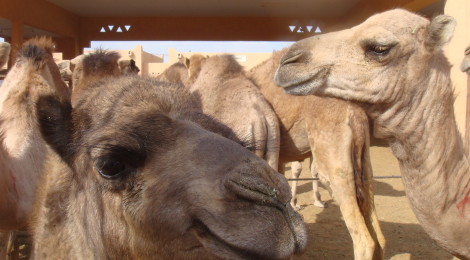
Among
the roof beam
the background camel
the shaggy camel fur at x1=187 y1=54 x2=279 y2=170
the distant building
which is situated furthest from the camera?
the distant building

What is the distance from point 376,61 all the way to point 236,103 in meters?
2.26

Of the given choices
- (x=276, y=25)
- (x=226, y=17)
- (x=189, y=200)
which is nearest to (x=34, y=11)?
(x=226, y=17)

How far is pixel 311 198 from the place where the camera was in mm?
9453

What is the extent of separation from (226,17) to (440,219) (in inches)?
429

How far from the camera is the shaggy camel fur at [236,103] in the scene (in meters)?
5.24

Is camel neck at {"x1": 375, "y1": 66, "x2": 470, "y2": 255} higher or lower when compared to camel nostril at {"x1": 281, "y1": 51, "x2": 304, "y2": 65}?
lower

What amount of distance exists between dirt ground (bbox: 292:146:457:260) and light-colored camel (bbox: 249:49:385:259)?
2.39 feet

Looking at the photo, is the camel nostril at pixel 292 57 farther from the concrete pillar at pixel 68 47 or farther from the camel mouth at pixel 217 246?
the concrete pillar at pixel 68 47

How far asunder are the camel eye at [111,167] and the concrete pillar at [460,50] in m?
5.32

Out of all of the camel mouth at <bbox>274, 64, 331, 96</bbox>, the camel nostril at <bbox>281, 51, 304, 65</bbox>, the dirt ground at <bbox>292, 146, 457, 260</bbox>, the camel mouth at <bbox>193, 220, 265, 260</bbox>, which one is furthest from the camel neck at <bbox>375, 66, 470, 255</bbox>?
the camel mouth at <bbox>193, 220, 265, 260</bbox>

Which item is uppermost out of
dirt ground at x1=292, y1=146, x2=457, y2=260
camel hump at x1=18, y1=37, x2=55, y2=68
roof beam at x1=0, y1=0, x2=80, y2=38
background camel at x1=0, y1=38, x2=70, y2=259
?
roof beam at x1=0, y1=0, x2=80, y2=38

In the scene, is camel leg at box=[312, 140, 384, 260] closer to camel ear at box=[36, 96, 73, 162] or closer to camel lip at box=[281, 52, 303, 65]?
camel lip at box=[281, 52, 303, 65]

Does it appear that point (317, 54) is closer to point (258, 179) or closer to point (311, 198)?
point (258, 179)

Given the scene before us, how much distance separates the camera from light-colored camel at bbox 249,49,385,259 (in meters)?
5.06
